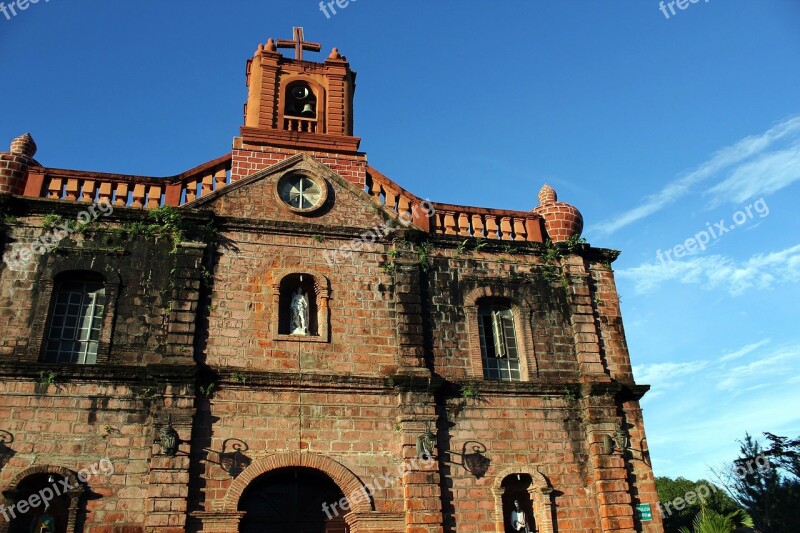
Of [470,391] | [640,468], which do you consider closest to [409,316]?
[470,391]

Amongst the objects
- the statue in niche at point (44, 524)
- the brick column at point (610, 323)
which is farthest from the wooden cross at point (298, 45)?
the statue in niche at point (44, 524)

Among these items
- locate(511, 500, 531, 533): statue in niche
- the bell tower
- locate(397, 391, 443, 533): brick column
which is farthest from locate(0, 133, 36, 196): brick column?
locate(511, 500, 531, 533): statue in niche

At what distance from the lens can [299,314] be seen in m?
14.9

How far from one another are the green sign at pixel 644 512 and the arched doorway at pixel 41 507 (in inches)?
429

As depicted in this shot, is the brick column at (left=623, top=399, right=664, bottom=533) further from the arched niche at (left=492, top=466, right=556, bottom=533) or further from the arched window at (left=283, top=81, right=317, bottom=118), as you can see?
the arched window at (left=283, top=81, right=317, bottom=118)

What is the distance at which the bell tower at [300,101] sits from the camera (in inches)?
683

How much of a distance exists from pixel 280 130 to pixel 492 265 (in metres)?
6.12

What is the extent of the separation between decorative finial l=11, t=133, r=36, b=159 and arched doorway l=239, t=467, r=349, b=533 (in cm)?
869

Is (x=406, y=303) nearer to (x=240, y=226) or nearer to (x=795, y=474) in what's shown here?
(x=240, y=226)

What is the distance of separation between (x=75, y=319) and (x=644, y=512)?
39.8 feet

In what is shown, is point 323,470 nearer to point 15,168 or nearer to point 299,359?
point 299,359

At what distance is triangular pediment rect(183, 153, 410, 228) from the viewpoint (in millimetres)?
15641

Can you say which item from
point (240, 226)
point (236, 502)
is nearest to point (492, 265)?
point (240, 226)

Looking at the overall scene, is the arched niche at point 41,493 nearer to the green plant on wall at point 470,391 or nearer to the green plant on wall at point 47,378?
the green plant on wall at point 47,378
